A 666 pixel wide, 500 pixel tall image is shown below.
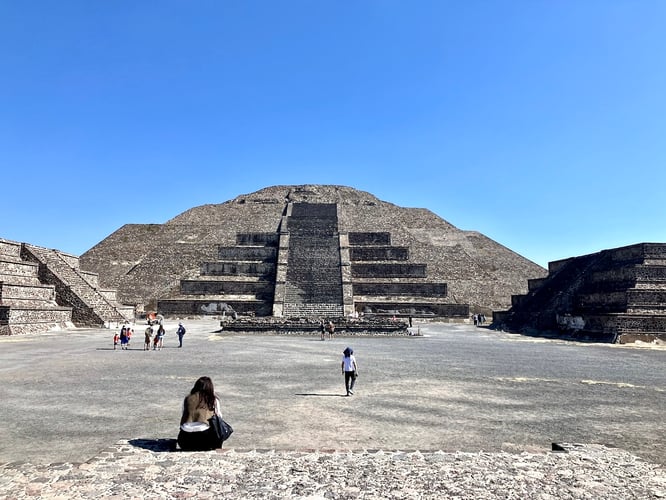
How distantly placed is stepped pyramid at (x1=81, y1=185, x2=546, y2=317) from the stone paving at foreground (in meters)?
26.3

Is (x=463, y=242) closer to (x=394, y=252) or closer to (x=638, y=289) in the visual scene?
(x=394, y=252)

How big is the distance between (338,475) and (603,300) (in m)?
22.8

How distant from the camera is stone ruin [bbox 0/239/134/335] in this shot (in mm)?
22625

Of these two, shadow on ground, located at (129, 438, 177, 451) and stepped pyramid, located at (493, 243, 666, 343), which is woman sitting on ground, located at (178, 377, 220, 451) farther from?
stepped pyramid, located at (493, 243, 666, 343)

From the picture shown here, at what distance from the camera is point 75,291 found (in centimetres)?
2669

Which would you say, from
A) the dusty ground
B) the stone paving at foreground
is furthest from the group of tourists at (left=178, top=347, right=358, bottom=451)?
the dusty ground

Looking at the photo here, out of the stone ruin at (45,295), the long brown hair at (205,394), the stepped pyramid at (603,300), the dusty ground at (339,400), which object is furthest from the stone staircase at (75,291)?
the long brown hair at (205,394)

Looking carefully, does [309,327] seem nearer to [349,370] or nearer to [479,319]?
[479,319]

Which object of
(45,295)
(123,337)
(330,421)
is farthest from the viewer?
(45,295)

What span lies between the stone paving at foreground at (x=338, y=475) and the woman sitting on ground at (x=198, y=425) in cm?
15

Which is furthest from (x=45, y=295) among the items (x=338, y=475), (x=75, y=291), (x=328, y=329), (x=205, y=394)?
(x=338, y=475)

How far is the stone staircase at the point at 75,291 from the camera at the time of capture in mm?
26359

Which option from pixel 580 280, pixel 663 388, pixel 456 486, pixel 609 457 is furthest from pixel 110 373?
pixel 580 280

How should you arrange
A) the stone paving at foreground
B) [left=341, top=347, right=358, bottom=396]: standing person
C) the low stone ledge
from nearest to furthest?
the stone paving at foreground → [left=341, top=347, right=358, bottom=396]: standing person → the low stone ledge
